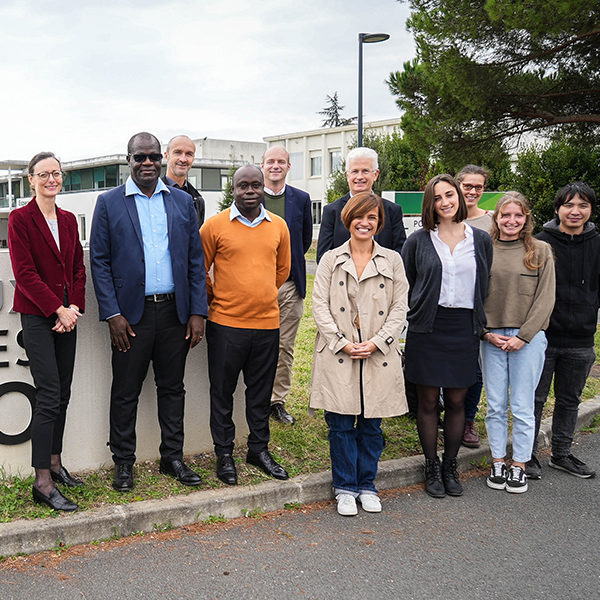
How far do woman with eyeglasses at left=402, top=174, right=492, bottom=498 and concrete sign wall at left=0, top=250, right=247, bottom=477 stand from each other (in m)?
1.61

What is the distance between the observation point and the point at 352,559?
3830mm

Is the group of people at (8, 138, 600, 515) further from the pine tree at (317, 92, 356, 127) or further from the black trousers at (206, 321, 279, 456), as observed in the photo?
the pine tree at (317, 92, 356, 127)

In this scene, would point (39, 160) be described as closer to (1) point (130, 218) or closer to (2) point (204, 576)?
(1) point (130, 218)

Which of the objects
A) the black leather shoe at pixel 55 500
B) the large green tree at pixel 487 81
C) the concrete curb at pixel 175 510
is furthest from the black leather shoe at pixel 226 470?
the large green tree at pixel 487 81

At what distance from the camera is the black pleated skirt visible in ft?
15.6

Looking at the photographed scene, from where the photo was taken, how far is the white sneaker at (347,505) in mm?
4449

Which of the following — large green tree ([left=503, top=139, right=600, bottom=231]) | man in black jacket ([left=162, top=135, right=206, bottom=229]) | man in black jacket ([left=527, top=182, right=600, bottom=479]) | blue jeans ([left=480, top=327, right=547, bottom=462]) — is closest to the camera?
blue jeans ([left=480, top=327, right=547, bottom=462])

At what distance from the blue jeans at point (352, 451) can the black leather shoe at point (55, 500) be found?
1.65 metres

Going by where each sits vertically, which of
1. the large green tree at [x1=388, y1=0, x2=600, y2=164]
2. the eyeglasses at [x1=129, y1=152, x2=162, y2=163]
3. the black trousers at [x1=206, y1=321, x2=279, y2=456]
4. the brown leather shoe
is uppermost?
the large green tree at [x1=388, y1=0, x2=600, y2=164]

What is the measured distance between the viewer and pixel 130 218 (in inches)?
170

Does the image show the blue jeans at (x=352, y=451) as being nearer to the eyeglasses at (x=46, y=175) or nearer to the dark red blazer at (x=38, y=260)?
the dark red blazer at (x=38, y=260)

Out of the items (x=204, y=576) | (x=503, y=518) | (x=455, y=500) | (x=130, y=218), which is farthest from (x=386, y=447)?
(x=130, y=218)

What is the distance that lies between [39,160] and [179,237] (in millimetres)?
946

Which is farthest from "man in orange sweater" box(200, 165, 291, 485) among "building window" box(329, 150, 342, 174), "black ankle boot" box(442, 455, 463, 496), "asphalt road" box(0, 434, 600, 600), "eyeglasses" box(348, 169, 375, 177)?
"building window" box(329, 150, 342, 174)
